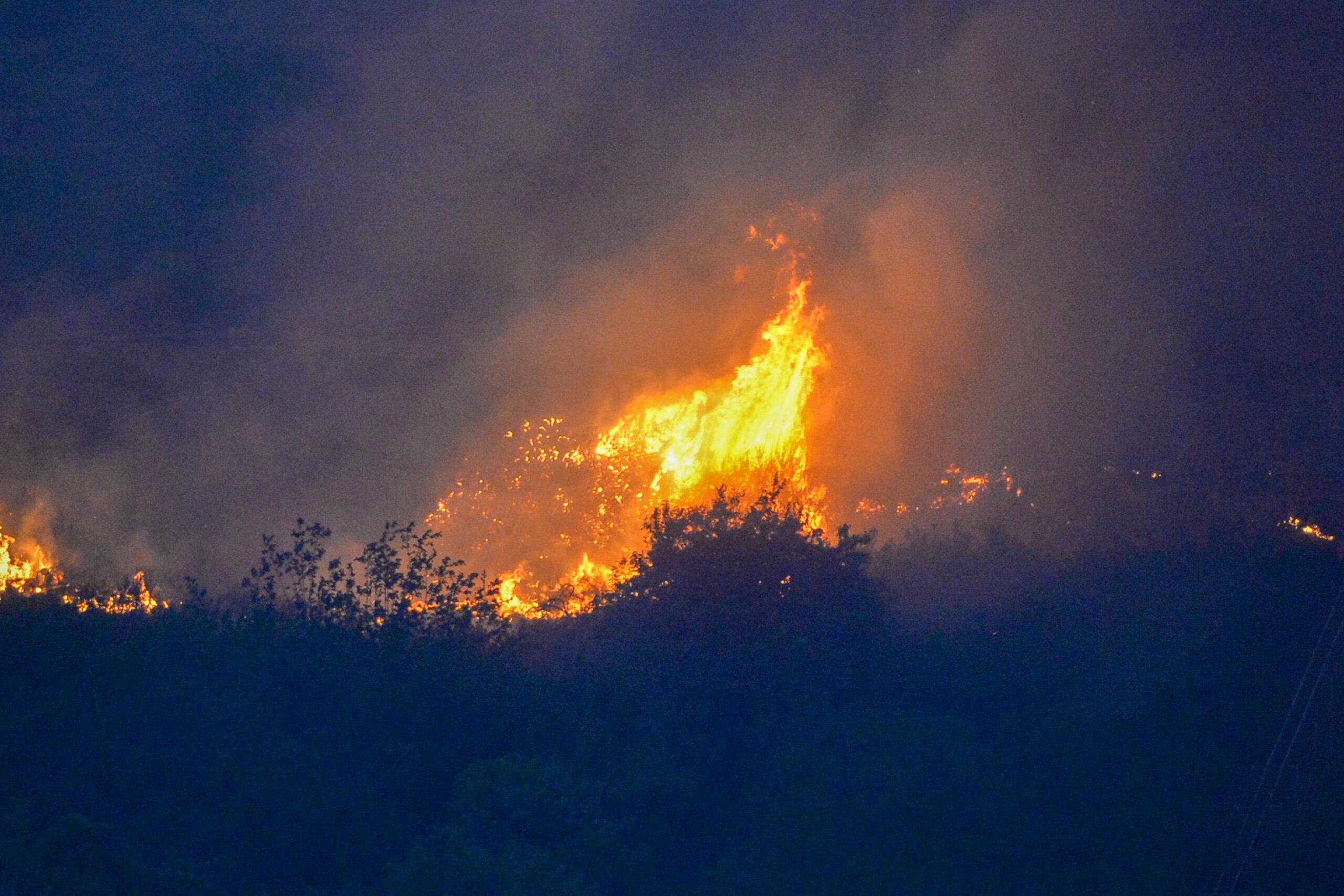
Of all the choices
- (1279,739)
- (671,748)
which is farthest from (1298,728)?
(671,748)

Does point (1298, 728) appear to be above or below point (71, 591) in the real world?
below

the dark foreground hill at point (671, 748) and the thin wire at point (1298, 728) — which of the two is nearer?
the dark foreground hill at point (671, 748)

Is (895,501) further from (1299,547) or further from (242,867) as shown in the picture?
(242,867)

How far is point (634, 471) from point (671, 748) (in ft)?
37.9

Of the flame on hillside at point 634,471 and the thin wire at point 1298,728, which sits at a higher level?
the flame on hillside at point 634,471

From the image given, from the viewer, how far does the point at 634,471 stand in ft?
83.7

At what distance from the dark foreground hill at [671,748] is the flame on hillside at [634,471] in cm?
652

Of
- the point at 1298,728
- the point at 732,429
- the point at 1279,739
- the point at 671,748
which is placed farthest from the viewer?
the point at 732,429

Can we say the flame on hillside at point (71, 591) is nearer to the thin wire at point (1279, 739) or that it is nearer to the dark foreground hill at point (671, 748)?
the dark foreground hill at point (671, 748)

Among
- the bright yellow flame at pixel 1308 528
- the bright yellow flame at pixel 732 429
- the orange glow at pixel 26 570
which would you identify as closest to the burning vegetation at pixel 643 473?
the bright yellow flame at pixel 732 429

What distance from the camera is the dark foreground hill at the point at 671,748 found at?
40.0 feet

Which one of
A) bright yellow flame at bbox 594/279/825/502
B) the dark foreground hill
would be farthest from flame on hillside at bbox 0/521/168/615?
bright yellow flame at bbox 594/279/825/502

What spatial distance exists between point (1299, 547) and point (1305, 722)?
23.3 ft

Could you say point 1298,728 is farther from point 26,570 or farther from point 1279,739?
point 26,570
